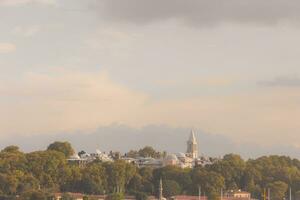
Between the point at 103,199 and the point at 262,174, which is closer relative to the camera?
the point at 103,199

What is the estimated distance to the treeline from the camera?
88.1 m

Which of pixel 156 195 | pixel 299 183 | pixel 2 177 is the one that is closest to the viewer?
pixel 2 177

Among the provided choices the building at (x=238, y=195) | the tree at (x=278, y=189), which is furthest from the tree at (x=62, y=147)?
the tree at (x=278, y=189)

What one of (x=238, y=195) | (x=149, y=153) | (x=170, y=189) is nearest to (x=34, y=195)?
(x=170, y=189)

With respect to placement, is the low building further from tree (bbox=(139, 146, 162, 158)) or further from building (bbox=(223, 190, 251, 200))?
tree (bbox=(139, 146, 162, 158))

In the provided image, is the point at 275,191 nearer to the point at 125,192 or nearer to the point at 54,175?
the point at 125,192

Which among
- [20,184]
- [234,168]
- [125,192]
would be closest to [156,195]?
[125,192]

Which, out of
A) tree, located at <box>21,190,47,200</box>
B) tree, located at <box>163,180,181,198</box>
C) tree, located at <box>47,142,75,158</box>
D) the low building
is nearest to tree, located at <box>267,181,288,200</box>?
the low building

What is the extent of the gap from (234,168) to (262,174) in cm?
646

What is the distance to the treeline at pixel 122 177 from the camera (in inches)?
3467

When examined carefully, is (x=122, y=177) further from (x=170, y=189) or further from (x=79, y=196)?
(x=79, y=196)

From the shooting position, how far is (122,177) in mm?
96062

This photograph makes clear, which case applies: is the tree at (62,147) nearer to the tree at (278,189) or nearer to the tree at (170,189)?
the tree at (170,189)

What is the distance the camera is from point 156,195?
3905 inches
